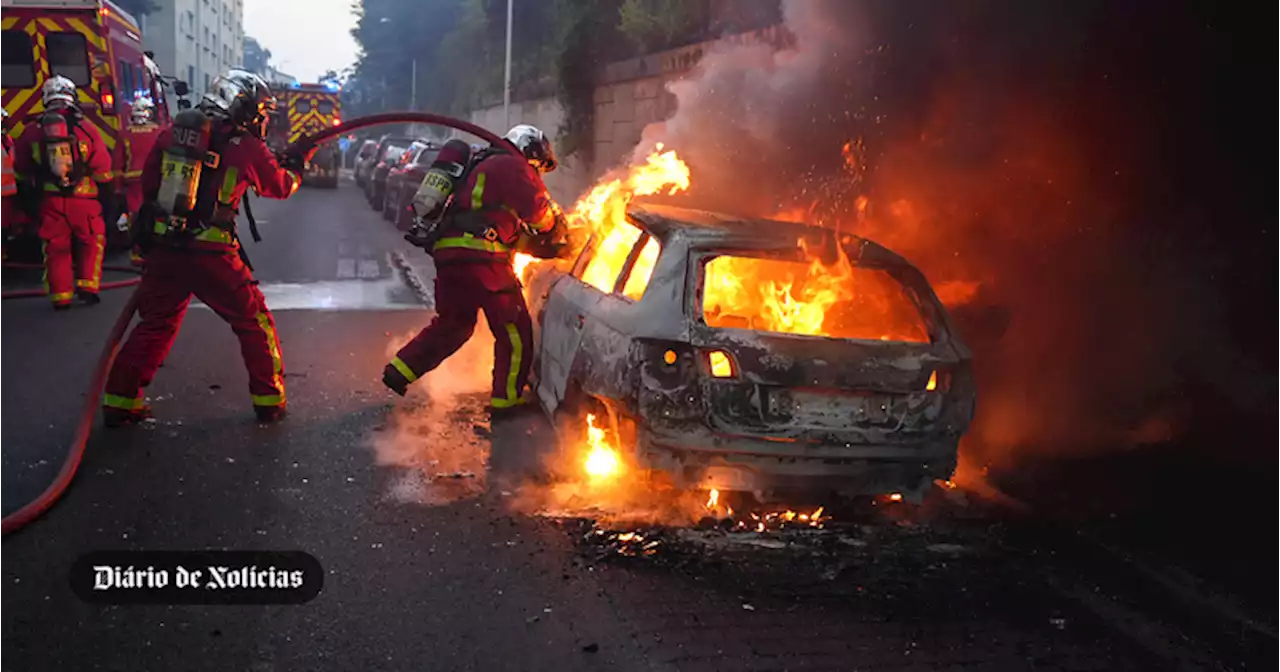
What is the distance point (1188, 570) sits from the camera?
15.3 ft

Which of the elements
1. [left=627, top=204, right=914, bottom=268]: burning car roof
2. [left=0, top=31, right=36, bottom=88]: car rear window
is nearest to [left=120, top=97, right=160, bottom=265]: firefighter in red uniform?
[left=0, top=31, right=36, bottom=88]: car rear window

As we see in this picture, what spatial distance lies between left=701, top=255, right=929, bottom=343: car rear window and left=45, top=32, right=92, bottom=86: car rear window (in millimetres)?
11178

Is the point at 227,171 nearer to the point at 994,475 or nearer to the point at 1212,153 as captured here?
the point at 994,475

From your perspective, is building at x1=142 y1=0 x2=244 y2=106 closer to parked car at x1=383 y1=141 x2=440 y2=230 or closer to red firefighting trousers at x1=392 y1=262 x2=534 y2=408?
parked car at x1=383 y1=141 x2=440 y2=230

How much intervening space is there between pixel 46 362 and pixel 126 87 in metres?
8.26

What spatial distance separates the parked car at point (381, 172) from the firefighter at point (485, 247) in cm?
1748

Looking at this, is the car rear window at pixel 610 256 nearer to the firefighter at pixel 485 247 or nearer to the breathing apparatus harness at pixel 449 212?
the firefighter at pixel 485 247

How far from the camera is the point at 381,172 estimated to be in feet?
79.7

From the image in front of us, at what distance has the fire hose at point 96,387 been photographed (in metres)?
4.27

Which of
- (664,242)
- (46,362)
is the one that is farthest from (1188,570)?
(46,362)

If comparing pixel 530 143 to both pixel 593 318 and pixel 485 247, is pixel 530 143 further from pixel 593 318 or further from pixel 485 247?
pixel 593 318

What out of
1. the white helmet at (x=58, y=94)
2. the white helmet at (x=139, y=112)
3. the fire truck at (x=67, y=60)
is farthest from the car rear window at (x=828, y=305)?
the white helmet at (x=139, y=112)

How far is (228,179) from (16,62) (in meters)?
9.64

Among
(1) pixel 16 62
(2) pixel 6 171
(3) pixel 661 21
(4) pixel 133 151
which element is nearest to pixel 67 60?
(1) pixel 16 62
